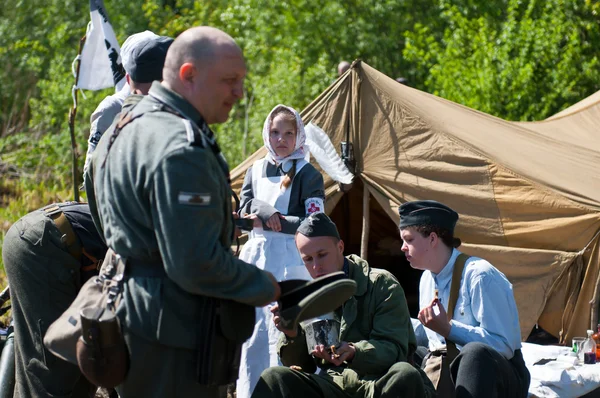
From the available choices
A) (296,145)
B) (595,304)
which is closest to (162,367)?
(296,145)

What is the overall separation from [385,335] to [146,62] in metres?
1.46

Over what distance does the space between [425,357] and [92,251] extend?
1.75 meters

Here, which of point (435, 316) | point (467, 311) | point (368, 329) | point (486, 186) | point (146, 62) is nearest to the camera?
point (146, 62)

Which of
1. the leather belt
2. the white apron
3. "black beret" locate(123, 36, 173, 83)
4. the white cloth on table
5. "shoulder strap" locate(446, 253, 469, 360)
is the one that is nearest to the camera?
the leather belt

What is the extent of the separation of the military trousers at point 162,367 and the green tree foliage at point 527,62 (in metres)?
9.47

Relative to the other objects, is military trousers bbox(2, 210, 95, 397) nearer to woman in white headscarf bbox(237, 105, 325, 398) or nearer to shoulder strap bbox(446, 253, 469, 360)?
woman in white headscarf bbox(237, 105, 325, 398)

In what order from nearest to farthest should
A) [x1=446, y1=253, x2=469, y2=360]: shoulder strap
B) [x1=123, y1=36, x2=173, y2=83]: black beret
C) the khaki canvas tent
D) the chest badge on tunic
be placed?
the chest badge on tunic < [x1=123, y1=36, x2=173, y2=83]: black beret < [x1=446, y1=253, x2=469, y2=360]: shoulder strap < the khaki canvas tent

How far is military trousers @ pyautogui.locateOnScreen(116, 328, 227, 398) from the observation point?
267 cm

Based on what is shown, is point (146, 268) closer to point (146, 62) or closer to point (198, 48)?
point (198, 48)

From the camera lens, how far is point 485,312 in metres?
4.03

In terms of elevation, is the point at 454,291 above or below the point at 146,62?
below

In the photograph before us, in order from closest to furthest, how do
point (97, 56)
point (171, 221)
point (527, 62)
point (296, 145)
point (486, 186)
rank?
1. point (171, 221)
2. point (296, 145)
3. point (97, 56)
4. point (486, 186)
5. point (527, 62)

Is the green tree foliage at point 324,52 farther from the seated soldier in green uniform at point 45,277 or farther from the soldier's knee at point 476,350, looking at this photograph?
the soldier's knee at point 476,350

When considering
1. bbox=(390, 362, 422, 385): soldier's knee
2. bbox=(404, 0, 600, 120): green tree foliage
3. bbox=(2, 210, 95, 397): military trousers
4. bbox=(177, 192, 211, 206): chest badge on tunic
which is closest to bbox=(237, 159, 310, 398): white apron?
bbox=(390, 362, 422, 385): soldier's knee
